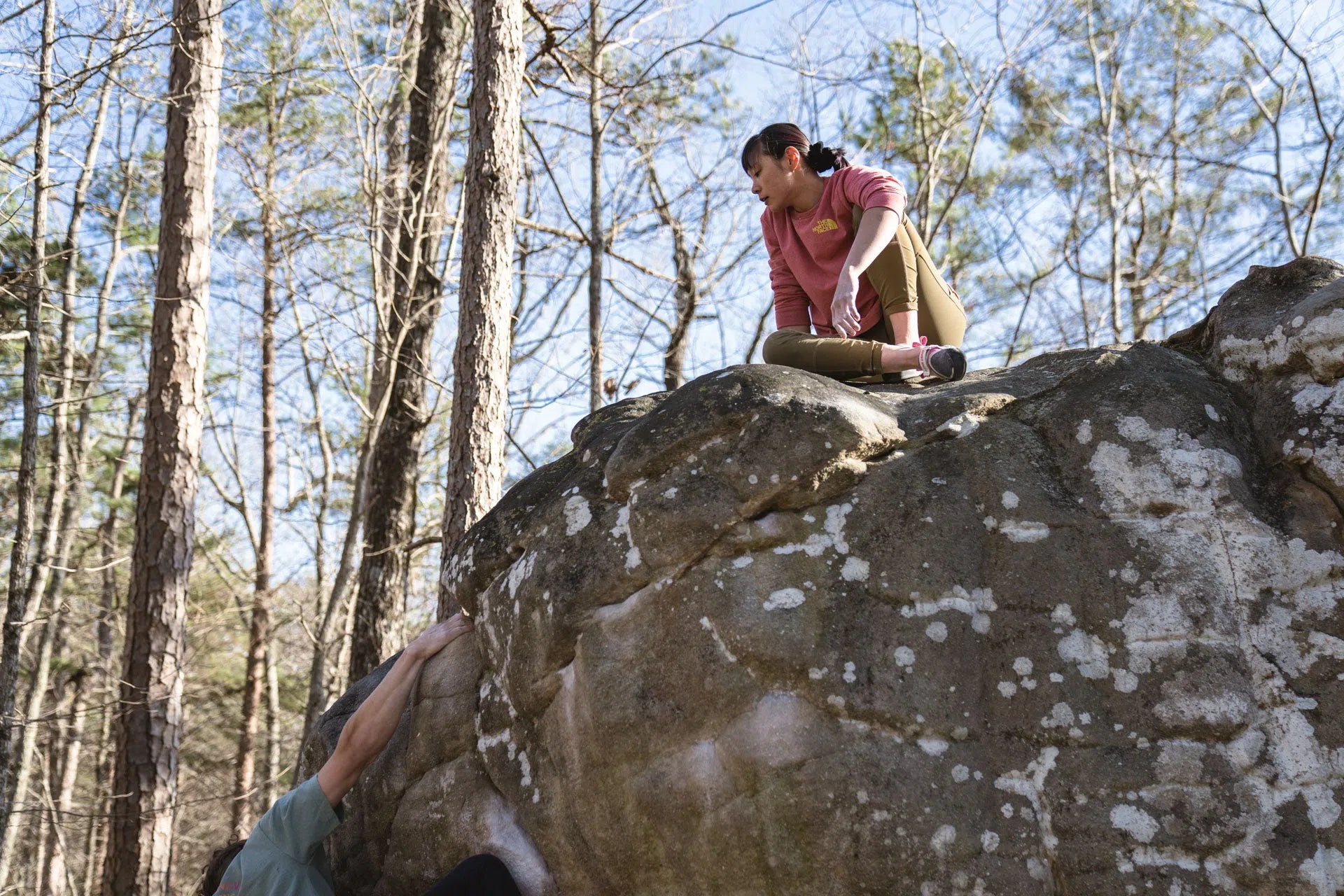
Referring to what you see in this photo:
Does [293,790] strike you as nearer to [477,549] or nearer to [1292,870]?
[477,549]

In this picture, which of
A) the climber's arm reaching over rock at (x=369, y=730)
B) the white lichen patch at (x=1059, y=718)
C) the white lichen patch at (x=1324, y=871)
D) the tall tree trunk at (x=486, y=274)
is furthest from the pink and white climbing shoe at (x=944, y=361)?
the tall tree trunk at (x=486, y=274)

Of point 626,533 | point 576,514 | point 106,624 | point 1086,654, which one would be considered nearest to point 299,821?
point 576,514

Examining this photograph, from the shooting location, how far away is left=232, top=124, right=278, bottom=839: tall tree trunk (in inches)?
454

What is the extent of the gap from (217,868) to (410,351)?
18.8 feet

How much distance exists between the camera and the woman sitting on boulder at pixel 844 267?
378 centimetres

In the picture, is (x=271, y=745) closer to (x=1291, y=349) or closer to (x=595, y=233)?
(x=595, y=233)

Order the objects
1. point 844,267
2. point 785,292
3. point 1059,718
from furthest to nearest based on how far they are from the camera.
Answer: point 785,292 → point 844,267 → point 1059,718

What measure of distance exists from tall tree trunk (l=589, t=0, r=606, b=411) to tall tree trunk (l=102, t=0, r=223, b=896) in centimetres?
286

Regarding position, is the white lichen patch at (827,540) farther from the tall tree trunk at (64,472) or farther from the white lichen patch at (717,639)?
the tall tree trunk at (64,472)

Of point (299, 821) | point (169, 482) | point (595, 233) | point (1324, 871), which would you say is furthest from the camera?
point (595, 233)

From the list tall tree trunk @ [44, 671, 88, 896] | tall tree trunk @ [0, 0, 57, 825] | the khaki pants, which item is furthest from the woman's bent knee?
tall tree trunk @ [44, 671, 88, 896]

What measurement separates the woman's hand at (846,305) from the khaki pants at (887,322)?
62 millimetres

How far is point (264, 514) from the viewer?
1323cm

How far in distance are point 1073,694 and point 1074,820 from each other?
31 cm
